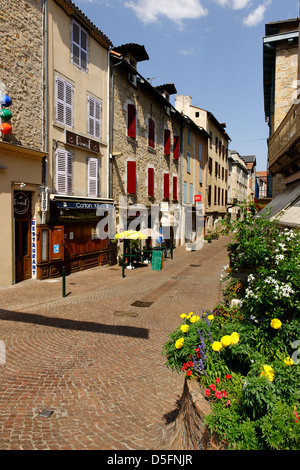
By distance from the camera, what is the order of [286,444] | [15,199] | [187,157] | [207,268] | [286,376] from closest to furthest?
[286,444], [286,376], [15,199], [207,268], [187,157]

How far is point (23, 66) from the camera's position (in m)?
11.2

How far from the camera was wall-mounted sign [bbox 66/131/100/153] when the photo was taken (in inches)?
531

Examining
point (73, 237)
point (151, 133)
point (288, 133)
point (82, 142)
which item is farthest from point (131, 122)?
point (288, 133)

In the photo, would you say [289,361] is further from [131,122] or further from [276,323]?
[131,122]

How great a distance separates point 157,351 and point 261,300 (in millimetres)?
3507

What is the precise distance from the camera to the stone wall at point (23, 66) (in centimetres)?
1058

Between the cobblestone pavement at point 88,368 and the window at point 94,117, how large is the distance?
26.7 ft

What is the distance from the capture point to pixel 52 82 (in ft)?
40.9

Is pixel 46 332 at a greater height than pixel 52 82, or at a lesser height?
lesser

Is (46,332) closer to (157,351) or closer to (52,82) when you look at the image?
(157,351)

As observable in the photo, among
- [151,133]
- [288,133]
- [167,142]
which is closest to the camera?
[288,133]

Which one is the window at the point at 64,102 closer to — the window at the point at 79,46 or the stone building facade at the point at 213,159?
the window at the point at 79,46

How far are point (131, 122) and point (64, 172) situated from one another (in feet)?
23.0

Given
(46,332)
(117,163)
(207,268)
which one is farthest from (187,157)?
(46,332)
